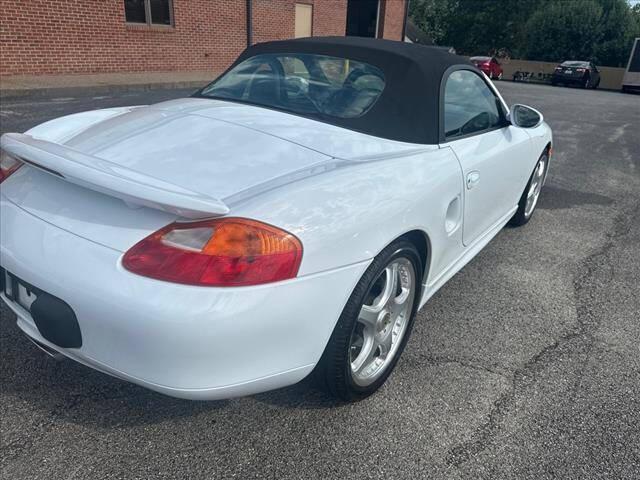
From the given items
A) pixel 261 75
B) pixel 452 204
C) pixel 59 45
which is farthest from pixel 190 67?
pixel 452 204

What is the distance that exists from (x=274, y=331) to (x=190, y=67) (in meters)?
14.5

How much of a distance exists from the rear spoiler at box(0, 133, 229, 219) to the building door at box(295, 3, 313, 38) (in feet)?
56.0

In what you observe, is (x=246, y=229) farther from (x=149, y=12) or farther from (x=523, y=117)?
(x=149, y=12)

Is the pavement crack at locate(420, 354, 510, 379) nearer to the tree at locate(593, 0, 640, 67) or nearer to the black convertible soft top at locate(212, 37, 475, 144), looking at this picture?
the black convertible soft top at locate(212, 37, 475, 144)

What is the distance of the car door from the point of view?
2.67m

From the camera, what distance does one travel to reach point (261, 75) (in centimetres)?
299

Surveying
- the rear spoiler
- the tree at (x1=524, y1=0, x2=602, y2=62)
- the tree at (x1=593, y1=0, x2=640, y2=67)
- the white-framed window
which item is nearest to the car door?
the rear spoiler

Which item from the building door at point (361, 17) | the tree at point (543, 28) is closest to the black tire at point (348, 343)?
the building door at point (361, 17)

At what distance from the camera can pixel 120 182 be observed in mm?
Answer: 1591

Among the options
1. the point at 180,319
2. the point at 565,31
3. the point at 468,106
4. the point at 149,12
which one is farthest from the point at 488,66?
the point at 180,319

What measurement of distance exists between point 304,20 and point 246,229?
18208 millimetres

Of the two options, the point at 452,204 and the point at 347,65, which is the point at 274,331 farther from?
the point at 347,65

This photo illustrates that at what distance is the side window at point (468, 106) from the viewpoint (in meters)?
2.72

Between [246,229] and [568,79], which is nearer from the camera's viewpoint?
[246,229]
